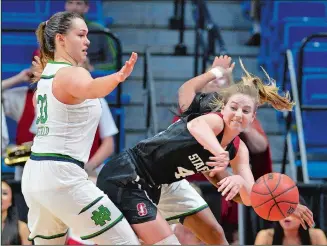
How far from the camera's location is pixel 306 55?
8219 mm

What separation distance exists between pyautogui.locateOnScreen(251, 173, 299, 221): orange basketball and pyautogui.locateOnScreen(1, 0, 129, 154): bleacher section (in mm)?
2621

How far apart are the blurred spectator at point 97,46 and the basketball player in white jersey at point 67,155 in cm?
290

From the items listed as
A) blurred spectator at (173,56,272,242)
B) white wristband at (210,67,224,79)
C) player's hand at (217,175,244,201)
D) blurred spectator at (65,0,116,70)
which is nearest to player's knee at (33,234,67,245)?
player's hand at (217,175,244,201)

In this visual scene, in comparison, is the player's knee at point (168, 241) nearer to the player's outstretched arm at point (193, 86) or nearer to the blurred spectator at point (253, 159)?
the player's outstretched arm at point (193, 86)

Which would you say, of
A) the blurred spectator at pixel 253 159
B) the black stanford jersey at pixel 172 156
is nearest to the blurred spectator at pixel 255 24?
the blurred spectator at pixel 253 159

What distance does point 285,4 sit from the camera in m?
Answer: 8.76

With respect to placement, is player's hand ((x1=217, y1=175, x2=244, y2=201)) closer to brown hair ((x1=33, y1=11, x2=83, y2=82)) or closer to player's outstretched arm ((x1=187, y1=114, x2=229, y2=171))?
player's outstretched arm ((x1=187, y1=114, x2=229, y2=171))

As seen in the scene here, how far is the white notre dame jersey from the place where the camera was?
4.88 metres

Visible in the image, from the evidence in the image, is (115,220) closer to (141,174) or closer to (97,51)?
(141,174)

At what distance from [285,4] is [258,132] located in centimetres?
232

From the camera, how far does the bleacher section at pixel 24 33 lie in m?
7.84

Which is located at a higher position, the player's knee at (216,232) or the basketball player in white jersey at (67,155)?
the basketball player in white jersey at (67,155)

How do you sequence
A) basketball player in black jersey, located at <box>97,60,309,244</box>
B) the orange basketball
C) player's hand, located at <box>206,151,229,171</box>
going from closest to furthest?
player's hand, located at <box>206,151,229,171</box>, basketball player in black jersey, located at <box>97,60,309,244</box>, the orange basketball

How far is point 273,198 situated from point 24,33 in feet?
13.0
